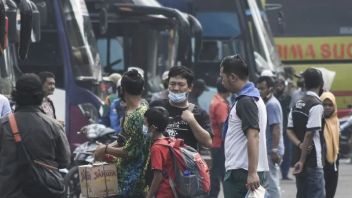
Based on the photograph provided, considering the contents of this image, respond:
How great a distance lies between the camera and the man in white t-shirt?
9312 mm

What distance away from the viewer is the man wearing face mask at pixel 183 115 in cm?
992

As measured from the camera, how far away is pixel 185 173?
9.30m

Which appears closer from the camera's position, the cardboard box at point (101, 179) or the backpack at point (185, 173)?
the backpack at point (185, 173)

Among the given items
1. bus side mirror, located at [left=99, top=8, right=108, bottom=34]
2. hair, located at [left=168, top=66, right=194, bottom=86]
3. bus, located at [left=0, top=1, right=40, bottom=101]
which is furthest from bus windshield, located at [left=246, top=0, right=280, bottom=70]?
hair, located at [left=168, top=66, right=194, bottom=86]

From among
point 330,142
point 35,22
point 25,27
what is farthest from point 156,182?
point 35,22

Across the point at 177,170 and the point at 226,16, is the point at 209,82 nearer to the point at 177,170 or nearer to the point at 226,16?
the point at 226,16

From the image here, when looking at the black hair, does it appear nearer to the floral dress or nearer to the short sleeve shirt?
the short sleeve shirt

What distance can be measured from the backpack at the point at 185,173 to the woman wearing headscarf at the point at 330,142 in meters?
3.12

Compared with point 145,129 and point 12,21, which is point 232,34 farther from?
point 145,129

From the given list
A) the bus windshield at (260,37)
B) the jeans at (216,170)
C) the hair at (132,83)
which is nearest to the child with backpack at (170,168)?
the hair at (132,83)

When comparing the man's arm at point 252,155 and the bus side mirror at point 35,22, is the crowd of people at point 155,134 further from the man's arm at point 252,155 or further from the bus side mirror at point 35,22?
the bus side mirror at point 35,22

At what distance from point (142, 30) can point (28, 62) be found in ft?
14.3

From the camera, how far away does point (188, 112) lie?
9992mm

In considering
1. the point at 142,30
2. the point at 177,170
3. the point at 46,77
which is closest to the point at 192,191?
the point at 177,170
